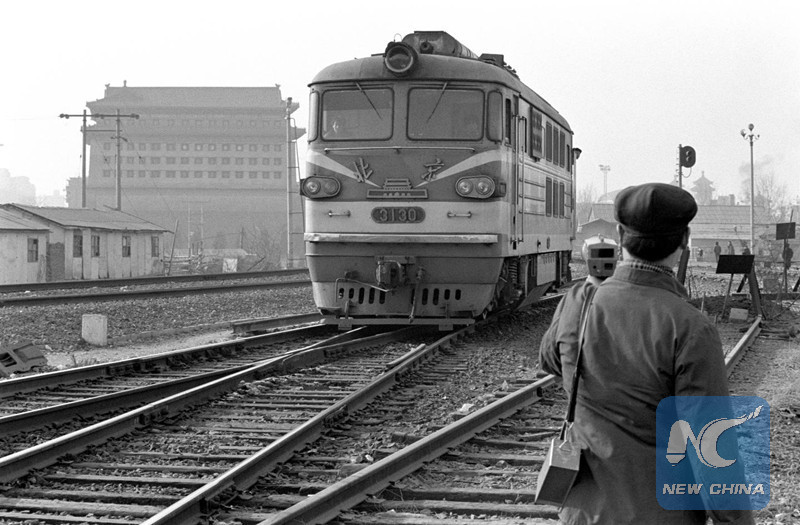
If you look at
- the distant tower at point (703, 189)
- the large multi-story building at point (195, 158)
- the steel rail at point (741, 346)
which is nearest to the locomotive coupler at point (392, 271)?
the steel rail at point (741, 346)

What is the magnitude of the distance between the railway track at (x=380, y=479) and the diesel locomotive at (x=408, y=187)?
4219 millimetres

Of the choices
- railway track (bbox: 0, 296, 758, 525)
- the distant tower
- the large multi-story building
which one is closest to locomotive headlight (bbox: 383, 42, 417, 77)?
railway track (bbox: 0, 296, 758, 525)

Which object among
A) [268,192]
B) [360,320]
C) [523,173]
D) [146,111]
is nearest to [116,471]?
[360,320]

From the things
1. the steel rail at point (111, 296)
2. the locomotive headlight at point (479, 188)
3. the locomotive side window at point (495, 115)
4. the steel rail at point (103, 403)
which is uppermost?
the locomotive side window at point (495, 115)

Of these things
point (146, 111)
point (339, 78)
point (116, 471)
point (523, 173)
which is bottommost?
point (116, 471)

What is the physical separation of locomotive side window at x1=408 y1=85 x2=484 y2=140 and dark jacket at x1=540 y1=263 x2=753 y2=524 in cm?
933

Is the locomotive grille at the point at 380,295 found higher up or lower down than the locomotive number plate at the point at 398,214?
lower down

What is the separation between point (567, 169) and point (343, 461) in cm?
1229

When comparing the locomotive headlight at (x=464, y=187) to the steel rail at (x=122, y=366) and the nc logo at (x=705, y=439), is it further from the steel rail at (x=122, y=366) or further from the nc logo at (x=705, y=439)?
the nc logo at (x=705, y=439)

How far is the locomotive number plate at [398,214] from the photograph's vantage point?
470 inches

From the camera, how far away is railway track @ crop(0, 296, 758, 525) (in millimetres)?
5105

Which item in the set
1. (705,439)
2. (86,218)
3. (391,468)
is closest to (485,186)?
(391,468)

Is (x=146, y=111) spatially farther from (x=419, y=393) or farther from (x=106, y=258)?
(x=419, y=393)

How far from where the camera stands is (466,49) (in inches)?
529
